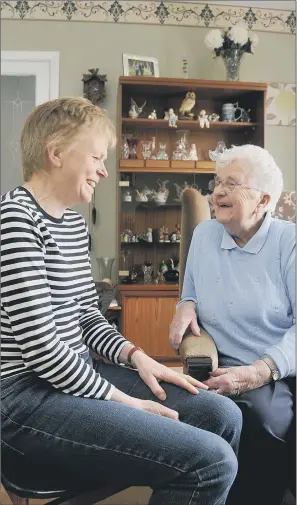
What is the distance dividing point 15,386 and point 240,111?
3.29 meters

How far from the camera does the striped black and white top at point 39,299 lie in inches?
40.3

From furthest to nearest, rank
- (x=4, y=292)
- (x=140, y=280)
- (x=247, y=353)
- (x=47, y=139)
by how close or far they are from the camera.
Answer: (x=140, y=280)
(x=247, y=353)
(x=47, y=139)
(x=4, y=292)

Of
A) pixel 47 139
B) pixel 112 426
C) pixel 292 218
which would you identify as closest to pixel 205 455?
pixel 112 426

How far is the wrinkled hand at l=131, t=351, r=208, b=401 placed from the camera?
4.04ft

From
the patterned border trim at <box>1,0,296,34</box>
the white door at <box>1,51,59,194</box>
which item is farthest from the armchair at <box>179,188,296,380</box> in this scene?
the patterned border trim at <box>1,0,296,34</box>

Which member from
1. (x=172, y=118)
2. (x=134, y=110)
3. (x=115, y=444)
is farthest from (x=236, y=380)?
(x=134, y=110)

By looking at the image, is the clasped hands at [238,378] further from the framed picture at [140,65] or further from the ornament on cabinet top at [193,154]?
the framed picture at [140,65]

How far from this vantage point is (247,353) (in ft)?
5.22

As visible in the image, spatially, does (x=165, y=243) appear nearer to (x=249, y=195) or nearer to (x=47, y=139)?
(x=249, y=195)

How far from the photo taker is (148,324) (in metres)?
3.64

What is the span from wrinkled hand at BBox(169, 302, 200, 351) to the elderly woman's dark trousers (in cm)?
28

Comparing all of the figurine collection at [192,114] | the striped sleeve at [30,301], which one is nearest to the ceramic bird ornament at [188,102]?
the figurine collection at [192,114]

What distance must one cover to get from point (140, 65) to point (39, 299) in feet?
10.5

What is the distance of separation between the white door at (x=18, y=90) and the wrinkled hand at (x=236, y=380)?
2954mm
